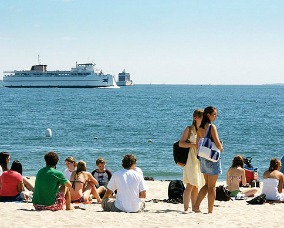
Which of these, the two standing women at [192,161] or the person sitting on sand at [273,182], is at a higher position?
the two standing women at [192,161]

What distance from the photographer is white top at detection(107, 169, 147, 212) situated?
9.49 m

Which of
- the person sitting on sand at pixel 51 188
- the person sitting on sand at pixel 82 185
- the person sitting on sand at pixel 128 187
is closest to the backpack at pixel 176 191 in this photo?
the person sitting on sand at pixel 82 185

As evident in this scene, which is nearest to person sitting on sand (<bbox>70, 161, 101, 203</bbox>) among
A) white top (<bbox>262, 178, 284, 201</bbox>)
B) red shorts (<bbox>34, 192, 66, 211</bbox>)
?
red shorts (<bbox>34, 192, 66, 211</bbox>)

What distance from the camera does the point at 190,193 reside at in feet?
31.8

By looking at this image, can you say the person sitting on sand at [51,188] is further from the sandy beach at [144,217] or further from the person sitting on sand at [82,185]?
the person sitting on sand at [82,185]

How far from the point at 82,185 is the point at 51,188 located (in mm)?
1701

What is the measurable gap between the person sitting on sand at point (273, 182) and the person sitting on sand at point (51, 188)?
13.0 feet

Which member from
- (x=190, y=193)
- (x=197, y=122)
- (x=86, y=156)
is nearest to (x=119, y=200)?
(x=190, y=193)

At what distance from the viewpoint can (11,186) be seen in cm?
1107

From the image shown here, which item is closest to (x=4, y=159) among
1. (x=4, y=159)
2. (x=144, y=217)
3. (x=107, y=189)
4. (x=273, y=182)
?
(x=4, y=159)

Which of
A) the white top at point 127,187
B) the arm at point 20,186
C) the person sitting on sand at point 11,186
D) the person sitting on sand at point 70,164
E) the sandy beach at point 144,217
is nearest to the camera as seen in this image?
Answer: the sandy beach at point 144,217

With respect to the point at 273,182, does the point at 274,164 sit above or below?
above

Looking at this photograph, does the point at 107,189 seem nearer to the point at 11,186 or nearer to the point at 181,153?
the point at 181,153

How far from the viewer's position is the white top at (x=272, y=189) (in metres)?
11.6
